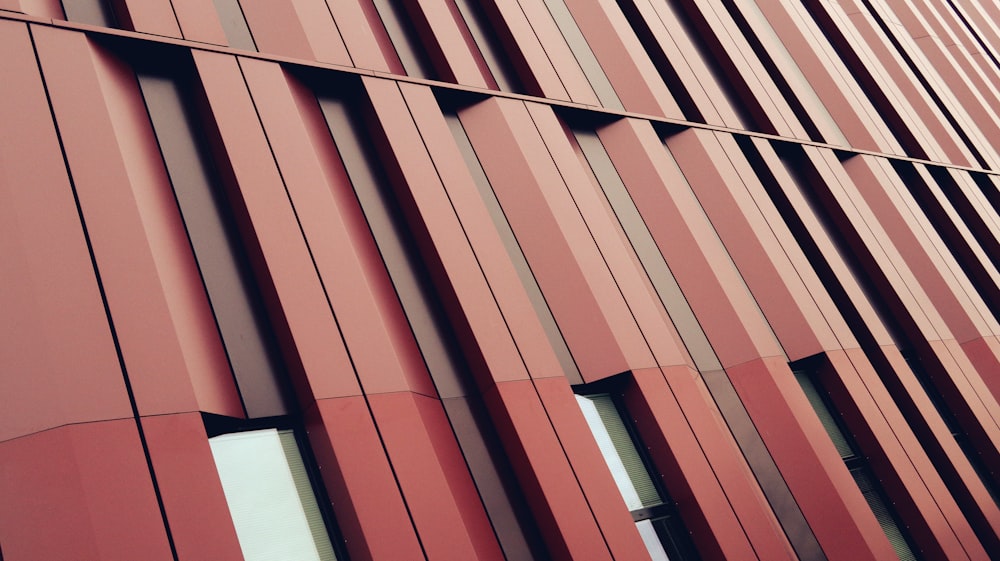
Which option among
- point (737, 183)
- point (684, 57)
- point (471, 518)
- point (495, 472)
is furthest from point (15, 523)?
point (684, 57)

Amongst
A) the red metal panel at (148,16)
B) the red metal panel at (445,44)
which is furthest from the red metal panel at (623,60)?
the red metal panel at (148,16)

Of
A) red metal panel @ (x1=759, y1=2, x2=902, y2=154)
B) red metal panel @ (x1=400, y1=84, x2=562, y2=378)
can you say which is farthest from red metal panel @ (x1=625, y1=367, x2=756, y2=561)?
red metal panel @ (x1=759, y1=2, x2=902, y2=154)

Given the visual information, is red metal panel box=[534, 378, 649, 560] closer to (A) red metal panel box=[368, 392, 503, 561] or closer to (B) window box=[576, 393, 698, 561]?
(B) window box=[576, 393, 698, 561]

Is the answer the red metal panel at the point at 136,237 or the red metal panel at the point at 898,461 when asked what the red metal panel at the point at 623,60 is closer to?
the red metal panel at the point at 898,461

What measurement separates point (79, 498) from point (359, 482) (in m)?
1.97

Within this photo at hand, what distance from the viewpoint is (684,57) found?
13.5m

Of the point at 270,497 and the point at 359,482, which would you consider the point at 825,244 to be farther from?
the point at 270,497

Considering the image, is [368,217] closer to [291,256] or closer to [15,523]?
[291,256]

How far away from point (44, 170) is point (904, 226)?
13.6m

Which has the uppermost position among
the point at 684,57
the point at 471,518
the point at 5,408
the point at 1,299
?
the point at 684,57

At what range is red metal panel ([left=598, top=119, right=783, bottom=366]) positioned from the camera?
9945 mm

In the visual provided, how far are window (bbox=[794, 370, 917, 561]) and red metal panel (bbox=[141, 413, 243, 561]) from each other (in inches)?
307

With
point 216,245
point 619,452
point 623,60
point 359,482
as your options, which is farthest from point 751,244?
point 216,245

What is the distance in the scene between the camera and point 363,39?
367 inches
